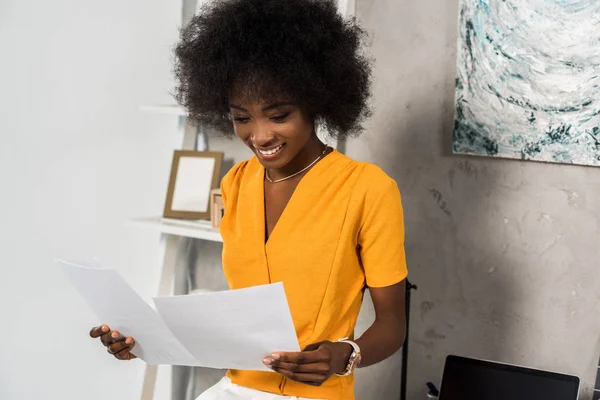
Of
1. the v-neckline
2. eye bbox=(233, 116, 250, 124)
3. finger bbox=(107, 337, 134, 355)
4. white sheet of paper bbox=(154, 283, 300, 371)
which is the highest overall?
eye bbox=(233, 116, 250, 124)

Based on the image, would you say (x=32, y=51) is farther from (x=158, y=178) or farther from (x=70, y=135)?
(x=158, y=178)

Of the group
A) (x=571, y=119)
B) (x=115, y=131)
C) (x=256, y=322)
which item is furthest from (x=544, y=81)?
(x=115, y=131)

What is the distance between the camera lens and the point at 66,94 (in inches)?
102

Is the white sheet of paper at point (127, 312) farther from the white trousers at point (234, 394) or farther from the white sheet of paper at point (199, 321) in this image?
the white trousers at point (234, 394)

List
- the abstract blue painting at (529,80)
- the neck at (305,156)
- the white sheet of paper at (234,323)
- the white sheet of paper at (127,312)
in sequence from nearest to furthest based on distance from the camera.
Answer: the white sheet of paper at (234,323) < the white sheet of paper at (127,312) < the neck at (305,156) < the abstract blue painting at (529,80)

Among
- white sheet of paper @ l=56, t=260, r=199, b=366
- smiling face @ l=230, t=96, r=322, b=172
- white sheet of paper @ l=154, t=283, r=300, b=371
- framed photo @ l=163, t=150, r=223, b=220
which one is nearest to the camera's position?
white sheet of paper @ l=154, t=283, r=300, b=371

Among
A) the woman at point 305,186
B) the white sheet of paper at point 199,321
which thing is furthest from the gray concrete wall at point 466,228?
the white sheet of paper at point 199,321

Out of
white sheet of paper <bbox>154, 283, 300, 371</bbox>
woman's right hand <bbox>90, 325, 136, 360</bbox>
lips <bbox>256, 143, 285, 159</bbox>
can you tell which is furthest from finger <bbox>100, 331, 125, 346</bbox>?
lips <bbox>256, 143, 285, 159</bbox>

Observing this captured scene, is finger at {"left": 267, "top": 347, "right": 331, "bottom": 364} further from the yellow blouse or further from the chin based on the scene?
the chin

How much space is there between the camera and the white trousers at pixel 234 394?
4.58 ft

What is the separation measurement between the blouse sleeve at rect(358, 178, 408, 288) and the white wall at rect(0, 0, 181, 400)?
145 cm

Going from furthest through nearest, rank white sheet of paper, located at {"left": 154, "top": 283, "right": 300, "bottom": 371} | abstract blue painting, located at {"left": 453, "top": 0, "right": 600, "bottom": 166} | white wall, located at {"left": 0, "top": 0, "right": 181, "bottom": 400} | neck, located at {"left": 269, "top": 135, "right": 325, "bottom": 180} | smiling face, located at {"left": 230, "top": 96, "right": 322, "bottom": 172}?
1. white wall, located at {"left": 0, "top": 0, "right": 181, "bottom": 400}
2. abstract blue painting, located at {"left": 453, "top": 0, "right": 600, "bottom": 166}
3. neck, located at {"left": 269, "top": 135, "right": 325, "bottom": 180}
4. smiling face, located at {"left": 230, "top": 96, "right": 322, "bottom": 172}
5. white sheet of paper, located at {"left": 154, "top": 283, "right": 300, "bottom": 371}

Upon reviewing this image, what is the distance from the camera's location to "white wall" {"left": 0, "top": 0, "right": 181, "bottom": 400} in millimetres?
2535

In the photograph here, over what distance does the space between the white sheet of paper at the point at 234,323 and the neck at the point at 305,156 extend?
0.41 metres
